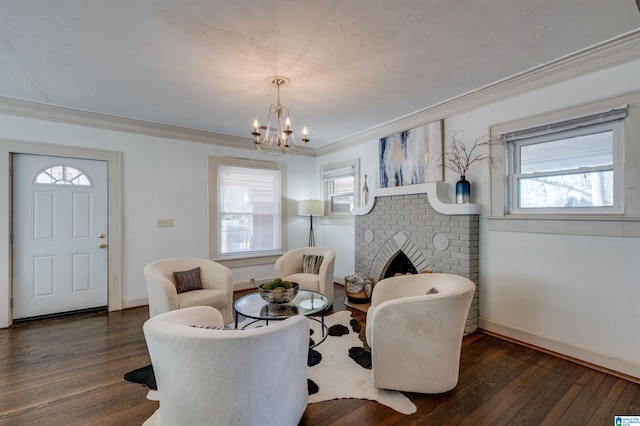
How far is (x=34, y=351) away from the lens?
104 inches

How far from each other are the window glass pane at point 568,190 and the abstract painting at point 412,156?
2.91ft

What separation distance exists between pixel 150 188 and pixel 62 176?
945mm

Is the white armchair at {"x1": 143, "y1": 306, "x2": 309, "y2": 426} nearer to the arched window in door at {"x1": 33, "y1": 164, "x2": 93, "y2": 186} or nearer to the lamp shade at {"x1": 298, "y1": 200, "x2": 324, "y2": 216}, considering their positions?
the arched window in door at {"x1": 33, "y1": 164, "x2": 93, "y2": 186}

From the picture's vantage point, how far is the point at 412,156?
3.72 meters

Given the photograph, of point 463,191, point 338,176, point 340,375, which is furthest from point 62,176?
point 463,191

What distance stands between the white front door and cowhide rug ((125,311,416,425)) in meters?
2.12

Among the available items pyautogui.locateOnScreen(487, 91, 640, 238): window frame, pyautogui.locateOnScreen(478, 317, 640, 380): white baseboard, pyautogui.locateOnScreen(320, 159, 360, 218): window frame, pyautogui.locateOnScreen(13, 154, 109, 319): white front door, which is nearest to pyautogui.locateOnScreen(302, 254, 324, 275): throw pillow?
pyautogui.locateOnScreen(320, 159, 360, 218): window frame

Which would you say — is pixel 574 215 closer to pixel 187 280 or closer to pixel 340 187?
pixel 340 187

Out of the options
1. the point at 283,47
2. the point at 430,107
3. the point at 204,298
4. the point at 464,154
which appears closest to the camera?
the point at 283,47

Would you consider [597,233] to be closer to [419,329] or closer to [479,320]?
[479,320]

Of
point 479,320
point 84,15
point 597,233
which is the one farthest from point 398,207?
point 84,15

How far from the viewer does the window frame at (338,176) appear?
15.3ft

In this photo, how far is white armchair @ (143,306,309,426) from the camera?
1.25 meters

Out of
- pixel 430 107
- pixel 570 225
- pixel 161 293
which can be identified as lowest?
pixel 161 293
